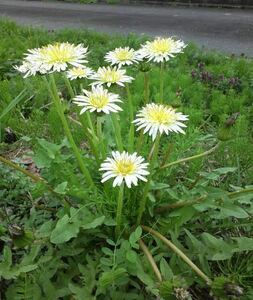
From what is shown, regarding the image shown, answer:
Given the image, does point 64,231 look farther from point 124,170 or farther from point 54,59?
point 54,59

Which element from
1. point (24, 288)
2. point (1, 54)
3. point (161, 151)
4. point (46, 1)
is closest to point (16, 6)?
point (46, 1)

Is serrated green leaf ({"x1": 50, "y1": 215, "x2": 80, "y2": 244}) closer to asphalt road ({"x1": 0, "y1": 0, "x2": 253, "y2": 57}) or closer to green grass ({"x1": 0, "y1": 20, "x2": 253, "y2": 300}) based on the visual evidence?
green grass ({"x1": 0, "y1": 20, "x2": 253, "y2": 300})

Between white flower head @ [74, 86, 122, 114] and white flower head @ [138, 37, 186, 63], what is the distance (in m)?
0.37

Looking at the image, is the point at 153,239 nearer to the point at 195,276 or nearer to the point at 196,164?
the point at 195,276

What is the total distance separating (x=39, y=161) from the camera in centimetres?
231

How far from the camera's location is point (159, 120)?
6.24ft

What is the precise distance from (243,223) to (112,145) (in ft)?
2.58

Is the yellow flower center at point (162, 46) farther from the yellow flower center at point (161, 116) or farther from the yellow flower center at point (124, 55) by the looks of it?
the yellow flower center at point (161, 116)

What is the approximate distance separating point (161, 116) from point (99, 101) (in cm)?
26

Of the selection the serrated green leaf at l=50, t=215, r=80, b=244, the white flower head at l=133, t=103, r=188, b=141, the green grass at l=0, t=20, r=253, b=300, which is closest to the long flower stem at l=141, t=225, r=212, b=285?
the green grass at l=0, t=20, r=253, b=300

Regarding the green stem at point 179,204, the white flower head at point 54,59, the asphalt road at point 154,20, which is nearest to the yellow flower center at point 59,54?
the white flower head at point 54,59

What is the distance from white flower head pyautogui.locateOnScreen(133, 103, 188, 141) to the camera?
187 cm

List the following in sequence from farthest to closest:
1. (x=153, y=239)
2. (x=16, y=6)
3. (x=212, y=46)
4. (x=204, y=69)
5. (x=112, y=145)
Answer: (x=16, y=6) → (x=212, y=46) → (x=204, y=69) → (x=112, y=145) → (x=153, y=239)

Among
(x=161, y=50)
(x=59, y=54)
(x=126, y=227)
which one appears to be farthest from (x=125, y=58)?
(x=126, y=227)
